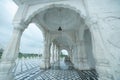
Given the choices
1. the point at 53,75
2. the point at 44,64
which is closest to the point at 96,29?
the point at 53,75

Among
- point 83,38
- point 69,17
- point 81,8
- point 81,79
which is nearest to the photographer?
point 81,8

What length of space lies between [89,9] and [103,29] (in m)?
0.88

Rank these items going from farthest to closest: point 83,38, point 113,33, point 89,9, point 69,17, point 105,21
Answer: point 83,38, point 69,17, point 89,9, point 105,21, point 113,33

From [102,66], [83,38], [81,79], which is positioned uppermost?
[83,38]

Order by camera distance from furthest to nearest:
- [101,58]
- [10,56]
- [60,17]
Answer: [60,17]
[10,56]
[101,58]

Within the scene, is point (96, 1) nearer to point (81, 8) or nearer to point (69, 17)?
point (81, 8)

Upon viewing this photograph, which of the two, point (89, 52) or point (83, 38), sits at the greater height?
point (83, 38)

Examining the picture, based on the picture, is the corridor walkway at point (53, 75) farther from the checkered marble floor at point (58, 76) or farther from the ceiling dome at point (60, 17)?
the ceiling dome at point (60, 17)

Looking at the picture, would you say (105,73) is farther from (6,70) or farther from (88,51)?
(88,51)

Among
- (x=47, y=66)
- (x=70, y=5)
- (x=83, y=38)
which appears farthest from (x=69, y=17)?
(x=47, y=66)

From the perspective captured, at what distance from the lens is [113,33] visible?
91.7 inches

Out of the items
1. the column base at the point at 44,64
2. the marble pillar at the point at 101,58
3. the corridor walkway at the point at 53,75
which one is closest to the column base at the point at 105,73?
the marble pillar at the point at 101,58

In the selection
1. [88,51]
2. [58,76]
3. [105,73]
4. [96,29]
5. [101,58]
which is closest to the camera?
[105,73]

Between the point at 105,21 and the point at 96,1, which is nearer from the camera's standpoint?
the point at 105,21
